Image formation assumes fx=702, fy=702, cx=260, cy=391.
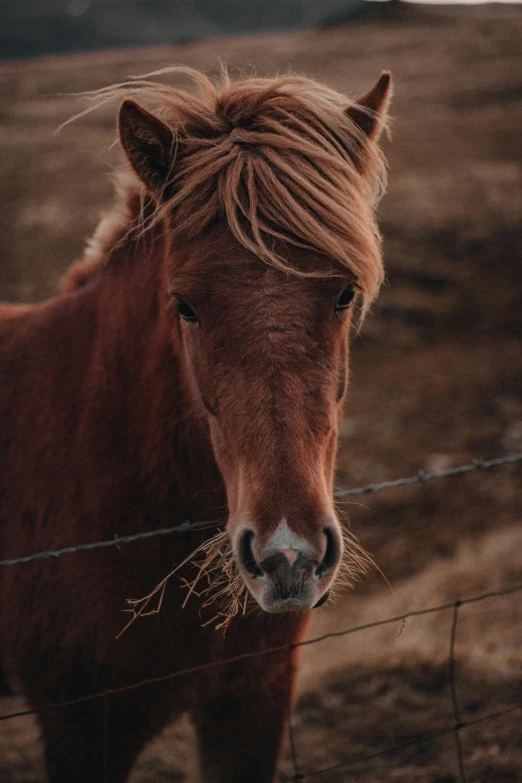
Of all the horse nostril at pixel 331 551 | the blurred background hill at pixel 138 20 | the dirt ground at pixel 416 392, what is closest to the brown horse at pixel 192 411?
the horse nostril at pixel 331 551

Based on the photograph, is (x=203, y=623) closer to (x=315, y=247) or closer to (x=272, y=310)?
(x=272, y=310)

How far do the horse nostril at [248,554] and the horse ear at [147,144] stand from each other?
1.32 metres

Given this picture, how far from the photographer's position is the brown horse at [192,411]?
2.16m

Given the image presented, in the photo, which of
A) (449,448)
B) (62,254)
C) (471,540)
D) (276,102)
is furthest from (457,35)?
(276,102)

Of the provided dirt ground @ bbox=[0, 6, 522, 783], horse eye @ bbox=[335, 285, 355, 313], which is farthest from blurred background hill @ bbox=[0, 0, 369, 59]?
horse eye @ bbox=[335, 285, 355, 313]

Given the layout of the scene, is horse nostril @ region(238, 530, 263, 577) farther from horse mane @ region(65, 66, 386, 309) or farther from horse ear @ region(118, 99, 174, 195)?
horse ear @ region(118, 99, 174, 195)

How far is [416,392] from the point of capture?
439 inches

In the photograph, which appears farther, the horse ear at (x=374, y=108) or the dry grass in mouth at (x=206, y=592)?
the horse ear at (x=374, y=108)

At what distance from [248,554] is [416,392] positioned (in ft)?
31.1

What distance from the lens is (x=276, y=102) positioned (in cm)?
259

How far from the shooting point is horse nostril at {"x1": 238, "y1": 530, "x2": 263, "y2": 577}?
6.58 ft

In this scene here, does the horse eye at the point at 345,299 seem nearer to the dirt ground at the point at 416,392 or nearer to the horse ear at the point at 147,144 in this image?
the horse ear at the point at 147,144

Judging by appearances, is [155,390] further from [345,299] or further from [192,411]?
[345,299]

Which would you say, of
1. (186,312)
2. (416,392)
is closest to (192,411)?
(186,312)
